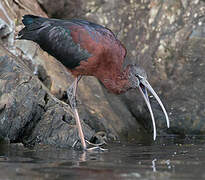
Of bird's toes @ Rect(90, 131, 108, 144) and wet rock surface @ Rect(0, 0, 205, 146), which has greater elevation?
wet rock surface @ Rect(0, 0, 205, 146)

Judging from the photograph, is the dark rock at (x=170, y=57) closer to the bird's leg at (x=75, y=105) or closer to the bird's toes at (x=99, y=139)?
the bird's toes at (x=99, y=139)

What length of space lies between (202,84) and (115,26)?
239cm

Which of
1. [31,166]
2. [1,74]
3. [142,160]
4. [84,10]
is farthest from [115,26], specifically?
[31,166]

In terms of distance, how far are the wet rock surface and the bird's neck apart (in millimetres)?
1003

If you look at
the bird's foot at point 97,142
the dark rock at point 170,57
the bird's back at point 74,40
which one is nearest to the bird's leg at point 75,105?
the bird's foot at point 97,142

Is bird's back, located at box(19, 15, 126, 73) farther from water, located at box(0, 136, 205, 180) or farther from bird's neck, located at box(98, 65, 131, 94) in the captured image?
water, located at box(0, 136, 205, 180)

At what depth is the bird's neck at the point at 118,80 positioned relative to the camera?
29.5 ft

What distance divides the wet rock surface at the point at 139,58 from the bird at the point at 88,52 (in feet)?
2.48

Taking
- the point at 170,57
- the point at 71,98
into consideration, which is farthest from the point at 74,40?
the point at 170,57

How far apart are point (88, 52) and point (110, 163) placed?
2.93m

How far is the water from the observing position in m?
5.60

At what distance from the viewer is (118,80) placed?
905cm

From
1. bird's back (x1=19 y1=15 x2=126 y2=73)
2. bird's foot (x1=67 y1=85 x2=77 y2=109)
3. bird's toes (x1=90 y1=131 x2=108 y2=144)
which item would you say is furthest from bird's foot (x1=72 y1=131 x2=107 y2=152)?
bird's back (x1=19 y1=15 x2=126 y2=73)

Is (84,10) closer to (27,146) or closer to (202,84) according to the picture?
(202,84)
